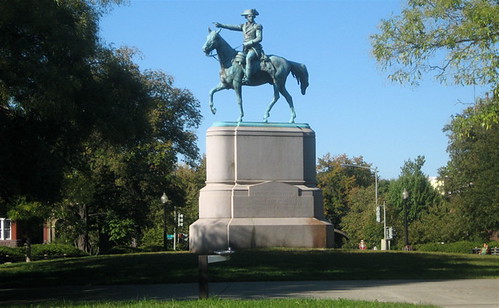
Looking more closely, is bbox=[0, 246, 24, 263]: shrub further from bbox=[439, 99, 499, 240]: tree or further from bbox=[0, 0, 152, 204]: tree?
bbox=[439, 99, 499, 240]: tree

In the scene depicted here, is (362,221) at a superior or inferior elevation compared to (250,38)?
inferior

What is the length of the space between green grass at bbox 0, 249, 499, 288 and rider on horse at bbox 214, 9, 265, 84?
7295mm

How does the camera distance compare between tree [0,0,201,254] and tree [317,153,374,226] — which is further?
tree [317,153,374,226]

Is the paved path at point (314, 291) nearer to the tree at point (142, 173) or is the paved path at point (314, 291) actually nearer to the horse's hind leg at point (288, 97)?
the horse's hind leg at point (288, 97)

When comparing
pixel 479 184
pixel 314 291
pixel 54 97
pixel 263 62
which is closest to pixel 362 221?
pixel 479 184

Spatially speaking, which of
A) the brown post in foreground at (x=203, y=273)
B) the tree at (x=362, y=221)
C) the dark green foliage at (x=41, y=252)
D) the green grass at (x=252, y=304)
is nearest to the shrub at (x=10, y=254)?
the dark green foliage at (x=41, y=252)

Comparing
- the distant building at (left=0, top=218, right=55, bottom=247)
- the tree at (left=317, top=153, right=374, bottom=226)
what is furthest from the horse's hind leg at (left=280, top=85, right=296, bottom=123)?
the tree at (left=317, top=153, right=374, bottom=226)

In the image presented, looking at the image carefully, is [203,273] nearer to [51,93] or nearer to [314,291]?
[314,291]

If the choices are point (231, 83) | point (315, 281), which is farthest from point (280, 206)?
point (315, 281)

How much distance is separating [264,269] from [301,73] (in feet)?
37.2

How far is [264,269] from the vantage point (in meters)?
20.1

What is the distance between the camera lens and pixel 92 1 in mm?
21766

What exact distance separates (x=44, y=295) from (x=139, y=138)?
23.8 feet

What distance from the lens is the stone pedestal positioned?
2662cm
